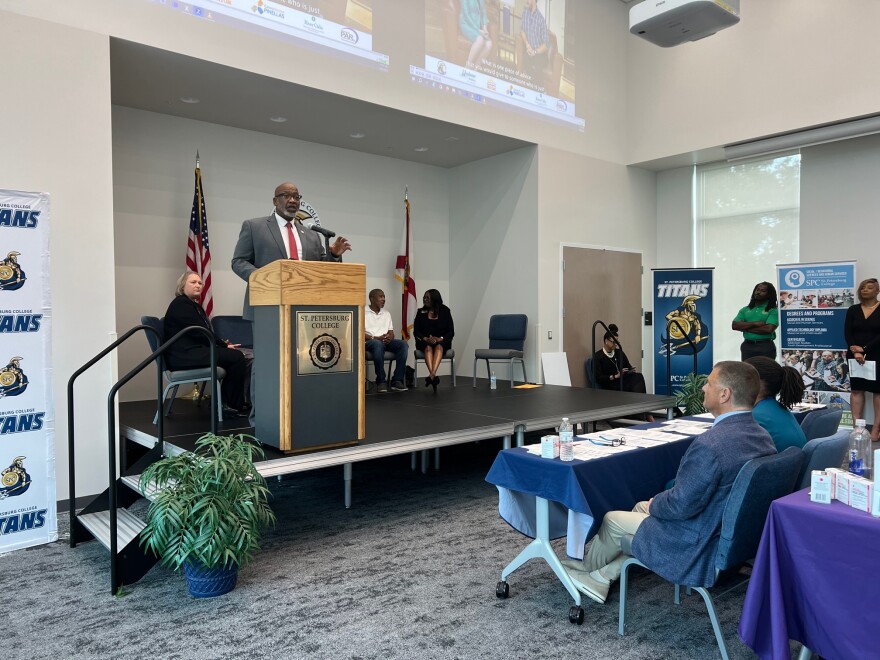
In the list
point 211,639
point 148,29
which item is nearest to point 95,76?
point 148,29

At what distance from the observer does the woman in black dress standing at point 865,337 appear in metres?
6.41

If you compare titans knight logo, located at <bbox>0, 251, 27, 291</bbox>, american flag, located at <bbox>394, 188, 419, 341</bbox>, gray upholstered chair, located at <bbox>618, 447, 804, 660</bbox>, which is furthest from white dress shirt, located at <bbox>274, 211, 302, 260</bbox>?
american flag, located at <bbox>394, 188, 419, 341</bbox>

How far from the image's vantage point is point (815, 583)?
6.36 ft

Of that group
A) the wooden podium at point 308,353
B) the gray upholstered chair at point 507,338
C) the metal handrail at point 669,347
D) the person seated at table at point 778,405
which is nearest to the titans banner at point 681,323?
the metal handrail at point 669,347

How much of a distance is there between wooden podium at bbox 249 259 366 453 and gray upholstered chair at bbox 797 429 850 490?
225 cm

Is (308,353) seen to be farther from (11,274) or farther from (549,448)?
(11,274)

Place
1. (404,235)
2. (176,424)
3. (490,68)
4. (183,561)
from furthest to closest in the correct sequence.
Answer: (404,235)
(490,68)
(176,424)
(183,561)

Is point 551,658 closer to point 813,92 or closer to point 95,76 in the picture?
point 95,76

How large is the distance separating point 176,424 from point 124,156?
122 inches

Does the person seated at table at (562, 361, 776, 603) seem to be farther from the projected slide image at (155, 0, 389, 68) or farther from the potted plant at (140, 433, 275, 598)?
the projected slide image at (155, 0, 389, 68)

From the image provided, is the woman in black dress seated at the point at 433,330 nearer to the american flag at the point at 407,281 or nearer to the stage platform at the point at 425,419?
the stage platform at the point at 425,419

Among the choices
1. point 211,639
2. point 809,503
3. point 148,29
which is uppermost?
point 148,29

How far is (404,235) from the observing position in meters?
8.21

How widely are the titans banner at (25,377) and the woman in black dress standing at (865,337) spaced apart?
7.12m
